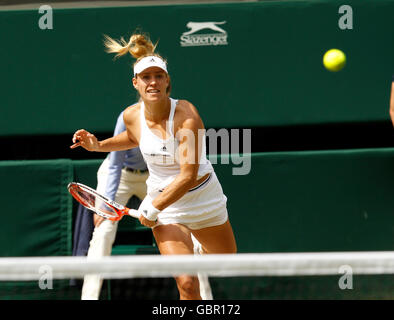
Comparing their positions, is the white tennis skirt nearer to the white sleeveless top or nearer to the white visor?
the white sleeveless top

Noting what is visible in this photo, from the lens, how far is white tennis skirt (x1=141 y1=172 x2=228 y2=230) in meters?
3.92

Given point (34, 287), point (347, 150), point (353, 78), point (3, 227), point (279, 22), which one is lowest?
point (34, 287)

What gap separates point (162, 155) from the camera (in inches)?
150

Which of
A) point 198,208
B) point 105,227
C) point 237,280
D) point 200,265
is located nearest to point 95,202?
point 105,227

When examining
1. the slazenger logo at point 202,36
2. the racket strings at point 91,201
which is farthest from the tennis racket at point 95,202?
the slazenger logo at point 202,36

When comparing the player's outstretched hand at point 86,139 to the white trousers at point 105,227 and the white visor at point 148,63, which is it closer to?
the white visor at point 148,63

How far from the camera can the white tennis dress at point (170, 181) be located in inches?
150

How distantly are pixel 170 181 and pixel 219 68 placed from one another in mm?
1678

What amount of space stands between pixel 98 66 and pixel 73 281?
159 cm

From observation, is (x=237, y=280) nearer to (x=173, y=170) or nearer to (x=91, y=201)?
(x=91, y=201)

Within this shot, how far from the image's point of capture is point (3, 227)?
5.20 metres
